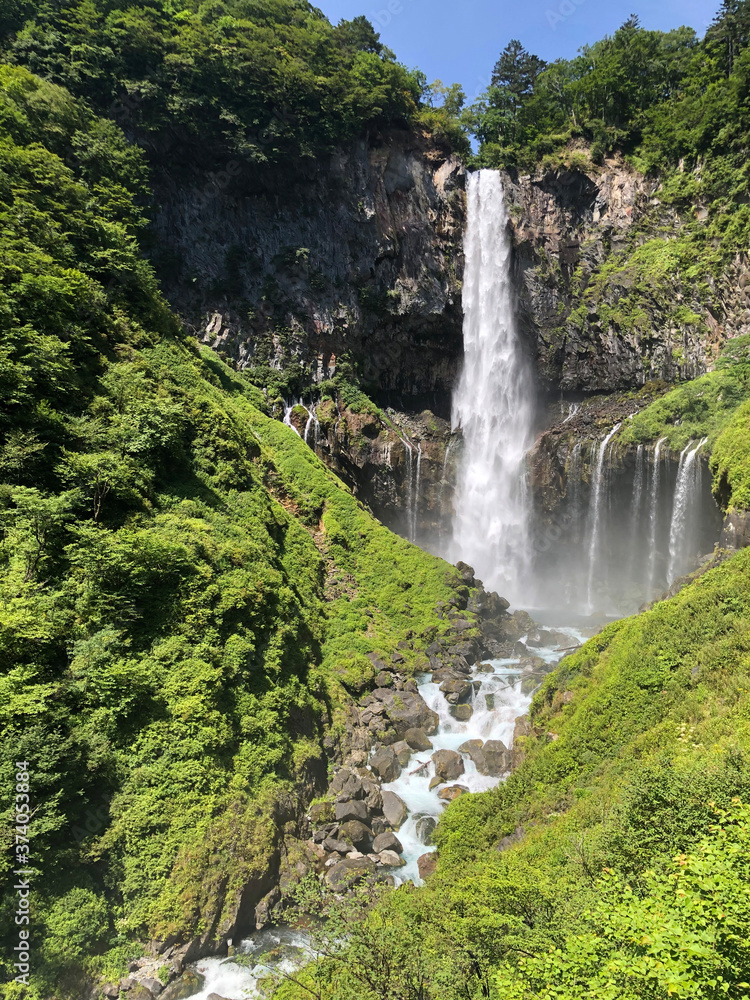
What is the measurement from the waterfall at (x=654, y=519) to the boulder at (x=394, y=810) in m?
18.6

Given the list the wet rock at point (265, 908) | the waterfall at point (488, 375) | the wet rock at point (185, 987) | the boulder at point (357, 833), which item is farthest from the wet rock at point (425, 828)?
the waterfall at point (488, 375)

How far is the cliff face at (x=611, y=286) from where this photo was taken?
27781mm

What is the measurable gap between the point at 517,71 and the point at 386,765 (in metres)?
51.6

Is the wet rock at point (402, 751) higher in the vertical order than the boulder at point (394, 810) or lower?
higher

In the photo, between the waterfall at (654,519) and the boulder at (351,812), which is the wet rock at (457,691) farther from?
the waterfall at (654,519)

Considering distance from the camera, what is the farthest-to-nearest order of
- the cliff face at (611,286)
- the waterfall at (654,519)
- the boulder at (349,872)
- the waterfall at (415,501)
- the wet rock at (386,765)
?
the waterfall at (415,501) → the cliff face at (611,286) → the waterfall at (654,519) → the wet rock at (386,765) → the boulder at (349,872)

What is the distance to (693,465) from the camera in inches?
877

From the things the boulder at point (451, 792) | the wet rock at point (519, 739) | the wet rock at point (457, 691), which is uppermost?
the wet rock at point (519, 739)

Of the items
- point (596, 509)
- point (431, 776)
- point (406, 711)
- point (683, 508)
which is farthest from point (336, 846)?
point (596, 509)

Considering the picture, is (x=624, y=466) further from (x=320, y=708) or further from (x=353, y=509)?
(x=320, y=708)

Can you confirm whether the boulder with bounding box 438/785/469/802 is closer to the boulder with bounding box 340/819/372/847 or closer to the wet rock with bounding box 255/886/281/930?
the boulder with bounding box 340/819/372/847

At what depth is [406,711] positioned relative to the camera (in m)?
16.2

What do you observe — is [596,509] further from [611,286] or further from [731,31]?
[731,31]

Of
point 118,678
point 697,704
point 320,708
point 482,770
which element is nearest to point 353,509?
point 320,708
